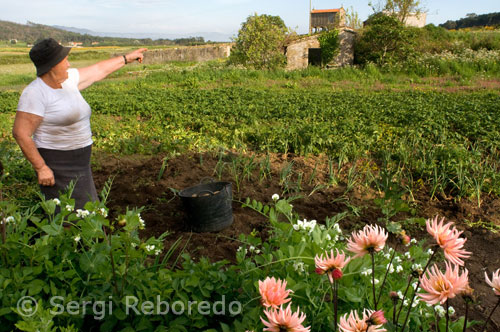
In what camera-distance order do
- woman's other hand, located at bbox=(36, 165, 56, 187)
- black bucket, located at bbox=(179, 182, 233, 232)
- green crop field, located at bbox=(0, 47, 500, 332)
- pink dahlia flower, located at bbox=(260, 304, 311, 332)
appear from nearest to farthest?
pink dahlia flower, located at bbox=(260, 304, 311, 332) → green crop field, located at bbox=(0, 47, 500, 332) → woman's other hand, located at bbox=(36, 165, 56, 187) → black bucket, located at bbox=(179, 182, 233, 232)

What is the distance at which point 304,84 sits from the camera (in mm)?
14859

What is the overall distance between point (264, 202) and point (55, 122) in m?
2.02

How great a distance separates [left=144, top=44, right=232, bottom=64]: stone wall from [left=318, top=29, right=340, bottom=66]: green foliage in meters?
18.3

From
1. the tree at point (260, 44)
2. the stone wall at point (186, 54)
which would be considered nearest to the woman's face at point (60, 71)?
the tree at point (260, 44)

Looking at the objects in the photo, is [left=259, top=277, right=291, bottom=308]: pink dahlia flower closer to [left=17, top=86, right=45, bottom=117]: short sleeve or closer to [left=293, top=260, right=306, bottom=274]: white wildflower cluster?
[left=293, top=260, right=306, bottom=274]: white wildflower cluster

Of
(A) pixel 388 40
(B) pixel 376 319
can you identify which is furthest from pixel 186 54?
(B) pixel 376 319

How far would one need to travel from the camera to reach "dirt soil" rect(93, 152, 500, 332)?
3037 mm

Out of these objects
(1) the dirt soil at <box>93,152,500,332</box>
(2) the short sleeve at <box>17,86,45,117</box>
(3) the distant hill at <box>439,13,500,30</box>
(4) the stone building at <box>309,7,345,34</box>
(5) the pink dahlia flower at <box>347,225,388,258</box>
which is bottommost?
(1) the dirt soil at <box>93,152,500,332</box>

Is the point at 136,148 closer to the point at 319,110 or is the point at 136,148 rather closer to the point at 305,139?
the point at 305,139

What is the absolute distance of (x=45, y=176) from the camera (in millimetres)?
2795

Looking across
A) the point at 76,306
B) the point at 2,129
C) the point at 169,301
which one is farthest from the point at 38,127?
the point at 2,129

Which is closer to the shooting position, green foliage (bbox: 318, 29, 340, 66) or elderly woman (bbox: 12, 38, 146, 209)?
elderly woman (bbox: 12, 38, 146, 209)

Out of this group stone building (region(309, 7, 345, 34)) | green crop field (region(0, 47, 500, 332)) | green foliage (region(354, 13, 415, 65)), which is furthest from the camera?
stone building (region(309, 7, 345, 34))

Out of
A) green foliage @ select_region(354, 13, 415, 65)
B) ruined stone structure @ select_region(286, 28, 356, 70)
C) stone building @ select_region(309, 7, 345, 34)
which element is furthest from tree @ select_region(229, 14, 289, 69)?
stone building @ select_region(309, 7, 345, 34)
